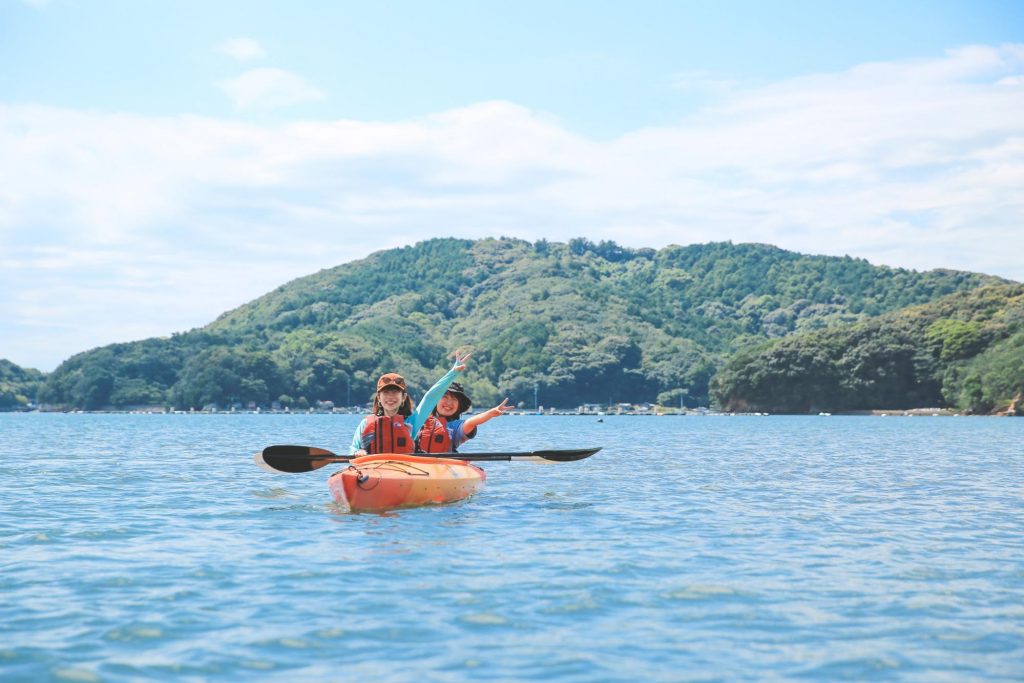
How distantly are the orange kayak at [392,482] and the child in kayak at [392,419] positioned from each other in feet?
1.61

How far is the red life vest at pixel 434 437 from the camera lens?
1983cm

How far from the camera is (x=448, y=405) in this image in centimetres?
2038

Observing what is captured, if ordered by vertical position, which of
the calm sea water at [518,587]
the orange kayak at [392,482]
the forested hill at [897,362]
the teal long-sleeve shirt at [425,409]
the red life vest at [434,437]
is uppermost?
the forested hill at [897,362]

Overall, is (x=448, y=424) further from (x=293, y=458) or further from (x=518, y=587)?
(x=518, y=587)

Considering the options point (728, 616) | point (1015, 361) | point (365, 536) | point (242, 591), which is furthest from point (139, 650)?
point (1015, 361)

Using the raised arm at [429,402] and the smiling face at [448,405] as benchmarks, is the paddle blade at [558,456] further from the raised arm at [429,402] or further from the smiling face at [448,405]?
the raised arm at [429,402]

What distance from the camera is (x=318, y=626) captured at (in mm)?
9258

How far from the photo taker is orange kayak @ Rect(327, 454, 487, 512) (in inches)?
Answer: 641

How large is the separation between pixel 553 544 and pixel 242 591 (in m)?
4.35

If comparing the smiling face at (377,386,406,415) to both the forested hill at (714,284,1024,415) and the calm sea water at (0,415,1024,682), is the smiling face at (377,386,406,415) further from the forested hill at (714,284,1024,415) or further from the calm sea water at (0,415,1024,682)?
the forested hill at (714,284,1024,415)

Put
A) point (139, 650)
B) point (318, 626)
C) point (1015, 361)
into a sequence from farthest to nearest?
point (1015, 361)
point (318, 626)
point (139, 650)

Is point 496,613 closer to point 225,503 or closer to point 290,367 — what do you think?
point 225,503

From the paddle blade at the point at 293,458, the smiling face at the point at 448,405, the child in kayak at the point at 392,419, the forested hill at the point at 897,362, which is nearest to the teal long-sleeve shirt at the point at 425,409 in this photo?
the child in kayak at the point at 392,419

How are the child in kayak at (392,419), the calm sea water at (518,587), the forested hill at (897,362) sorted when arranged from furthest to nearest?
1. the forested hill at (897,362)
2. the child in kayak at (392,419)
3. the calm sea water at (518,587)
